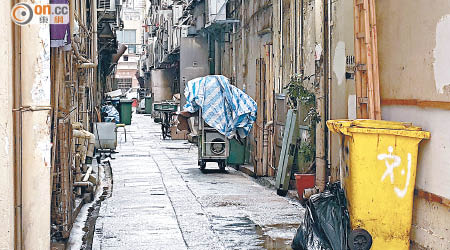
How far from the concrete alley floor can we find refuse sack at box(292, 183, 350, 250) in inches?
49.4

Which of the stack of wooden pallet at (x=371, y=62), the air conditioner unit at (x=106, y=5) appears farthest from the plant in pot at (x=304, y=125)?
the air conditioner unit at (x=106, y=5)

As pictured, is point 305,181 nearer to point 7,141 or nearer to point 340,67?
point 340,67

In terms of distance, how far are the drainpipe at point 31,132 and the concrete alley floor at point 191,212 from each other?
3495 mm

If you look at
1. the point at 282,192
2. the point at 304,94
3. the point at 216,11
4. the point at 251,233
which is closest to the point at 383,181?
the point at 251,233

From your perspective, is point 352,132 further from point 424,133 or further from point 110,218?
point 110,218

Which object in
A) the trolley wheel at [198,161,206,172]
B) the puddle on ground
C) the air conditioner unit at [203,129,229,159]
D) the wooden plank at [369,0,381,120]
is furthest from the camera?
the trolley wheel at [198,161,206,172]

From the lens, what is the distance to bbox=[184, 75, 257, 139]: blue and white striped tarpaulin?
680 inches

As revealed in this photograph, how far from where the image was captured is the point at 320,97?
12.1m

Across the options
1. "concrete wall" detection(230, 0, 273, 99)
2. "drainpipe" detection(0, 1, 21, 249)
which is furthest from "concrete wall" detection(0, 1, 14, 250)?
"concrete wall" detection(230, 0, 273, 99)

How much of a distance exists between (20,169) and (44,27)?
1.15 m

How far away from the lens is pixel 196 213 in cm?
1159

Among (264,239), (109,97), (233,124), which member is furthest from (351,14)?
(109,97)

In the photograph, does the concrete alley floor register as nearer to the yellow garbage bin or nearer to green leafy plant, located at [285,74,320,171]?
green leafy plant, located at [285,74,320,171]

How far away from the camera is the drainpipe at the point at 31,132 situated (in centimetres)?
558
